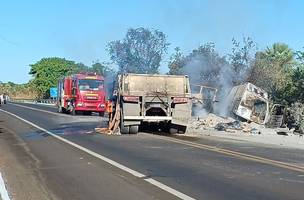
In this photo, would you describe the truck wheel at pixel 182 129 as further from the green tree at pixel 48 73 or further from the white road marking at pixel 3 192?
the green tree at pixel 48 73

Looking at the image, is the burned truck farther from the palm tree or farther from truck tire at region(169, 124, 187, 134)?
the palm tree

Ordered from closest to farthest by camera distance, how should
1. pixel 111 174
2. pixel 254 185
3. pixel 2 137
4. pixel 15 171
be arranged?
pixel 254 185, pixel 111 174, pixel 15 171, pixel 2 137

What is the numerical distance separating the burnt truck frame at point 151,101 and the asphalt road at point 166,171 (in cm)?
372

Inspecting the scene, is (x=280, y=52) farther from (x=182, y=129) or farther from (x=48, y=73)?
(x=48, y=73)

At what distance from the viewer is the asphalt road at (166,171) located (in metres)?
8.88

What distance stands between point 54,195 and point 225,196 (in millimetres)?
2742

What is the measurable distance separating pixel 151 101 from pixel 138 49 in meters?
41.7

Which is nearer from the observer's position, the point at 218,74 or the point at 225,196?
the point at 225,196

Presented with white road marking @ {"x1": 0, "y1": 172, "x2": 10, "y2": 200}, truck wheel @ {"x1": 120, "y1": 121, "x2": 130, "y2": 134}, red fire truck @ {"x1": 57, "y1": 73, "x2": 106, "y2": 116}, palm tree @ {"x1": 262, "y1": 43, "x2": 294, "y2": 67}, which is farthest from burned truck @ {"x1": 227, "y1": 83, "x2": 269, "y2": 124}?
white road marking @ {"x1": 0, "y1": 172, "x2": 10, "y2": 200}

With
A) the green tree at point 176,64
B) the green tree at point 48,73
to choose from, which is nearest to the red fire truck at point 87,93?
the green tree at point 176,64

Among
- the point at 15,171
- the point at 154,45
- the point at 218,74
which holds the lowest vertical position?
the point at 15,171

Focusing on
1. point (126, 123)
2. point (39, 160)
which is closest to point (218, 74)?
point (126, 123)

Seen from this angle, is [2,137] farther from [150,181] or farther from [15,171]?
[150,181]

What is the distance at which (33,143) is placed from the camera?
59.4 feet
